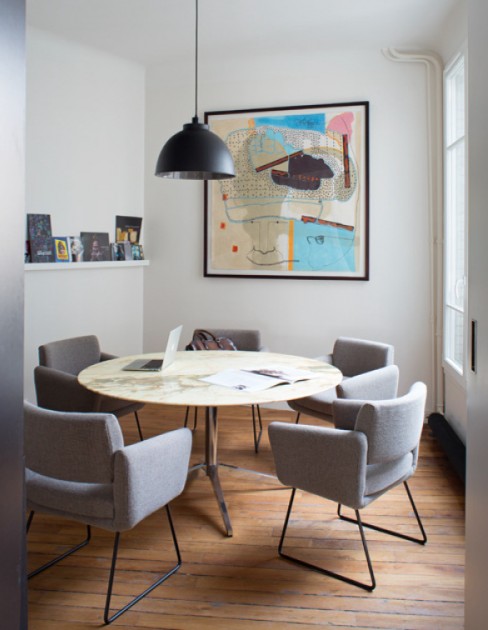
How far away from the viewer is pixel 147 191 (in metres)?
5.55

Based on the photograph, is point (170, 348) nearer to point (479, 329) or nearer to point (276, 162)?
point (479, 329)

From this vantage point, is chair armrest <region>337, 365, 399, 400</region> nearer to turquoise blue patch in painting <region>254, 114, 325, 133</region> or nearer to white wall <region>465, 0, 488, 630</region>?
white wall <region>465, 0, 488, 630</region>

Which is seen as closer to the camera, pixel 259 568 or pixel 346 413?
pixel 259 568

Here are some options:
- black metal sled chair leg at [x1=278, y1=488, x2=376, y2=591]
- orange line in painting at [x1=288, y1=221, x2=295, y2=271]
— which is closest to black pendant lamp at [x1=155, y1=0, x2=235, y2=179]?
black metal sled chair leg at [x1=278, y1=488, x2=376, y2=591]

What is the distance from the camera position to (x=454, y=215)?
457 cm

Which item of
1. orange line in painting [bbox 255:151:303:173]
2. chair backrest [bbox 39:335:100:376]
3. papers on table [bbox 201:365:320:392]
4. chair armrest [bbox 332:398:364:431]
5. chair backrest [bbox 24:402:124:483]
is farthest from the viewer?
orange line in painting [bbox 255:151:303:173]

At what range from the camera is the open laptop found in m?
3.35

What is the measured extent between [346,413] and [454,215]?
2.48 m

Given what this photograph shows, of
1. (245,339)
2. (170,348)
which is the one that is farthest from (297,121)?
(170,348)

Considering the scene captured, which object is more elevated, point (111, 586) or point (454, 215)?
point (454, 215)

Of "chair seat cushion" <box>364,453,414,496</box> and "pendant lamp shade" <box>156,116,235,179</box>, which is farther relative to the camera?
"pendant lamp shade" <box>156,116,235,179</box>

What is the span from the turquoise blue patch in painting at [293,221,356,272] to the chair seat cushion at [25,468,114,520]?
3.16 meters

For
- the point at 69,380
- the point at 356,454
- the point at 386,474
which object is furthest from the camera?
the point at 69,380

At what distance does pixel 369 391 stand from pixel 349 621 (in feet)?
4.34
